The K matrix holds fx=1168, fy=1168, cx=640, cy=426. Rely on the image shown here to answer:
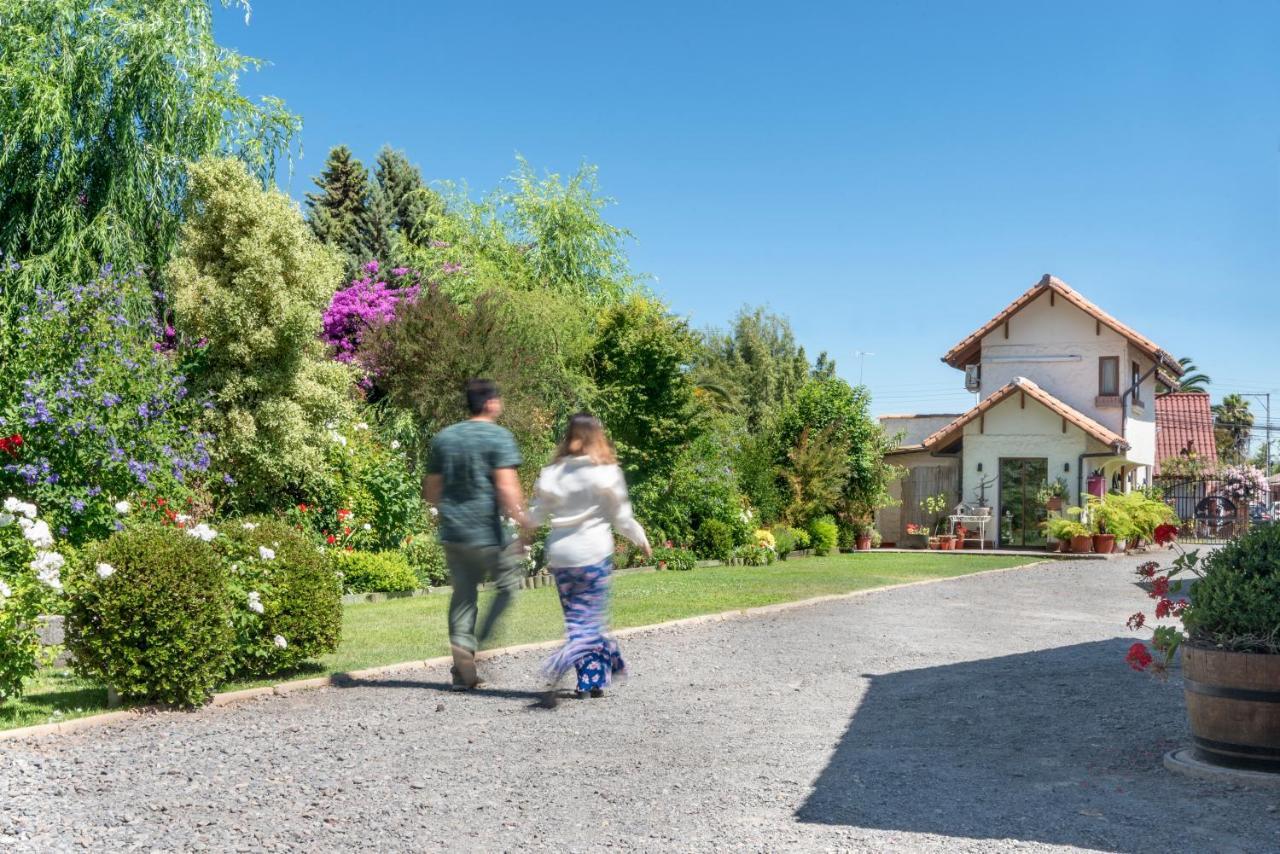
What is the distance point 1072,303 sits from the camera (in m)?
33.0

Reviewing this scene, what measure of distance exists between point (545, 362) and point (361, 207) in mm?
24418

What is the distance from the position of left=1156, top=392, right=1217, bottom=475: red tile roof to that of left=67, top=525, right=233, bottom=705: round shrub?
3789 centimetres

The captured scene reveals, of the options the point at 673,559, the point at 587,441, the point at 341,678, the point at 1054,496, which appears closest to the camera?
the point at 587,441

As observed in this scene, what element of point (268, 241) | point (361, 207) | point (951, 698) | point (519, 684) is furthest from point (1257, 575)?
point (361, 207)

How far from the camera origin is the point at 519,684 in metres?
8.55

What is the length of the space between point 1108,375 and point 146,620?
30.8 meters

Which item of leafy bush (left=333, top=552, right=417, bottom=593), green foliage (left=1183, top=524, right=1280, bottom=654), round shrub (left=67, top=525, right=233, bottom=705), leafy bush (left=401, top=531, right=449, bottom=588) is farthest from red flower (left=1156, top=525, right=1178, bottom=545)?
leafy bush (left=401, top=531, right=449, bottom=588)

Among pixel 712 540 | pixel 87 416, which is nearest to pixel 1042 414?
pixel 712 540

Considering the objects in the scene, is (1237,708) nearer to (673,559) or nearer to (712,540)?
(673,559)

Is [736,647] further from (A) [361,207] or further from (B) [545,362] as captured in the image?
(A) [361,207]

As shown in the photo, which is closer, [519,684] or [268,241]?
[519,684]

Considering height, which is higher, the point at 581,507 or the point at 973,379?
the point at 973,379

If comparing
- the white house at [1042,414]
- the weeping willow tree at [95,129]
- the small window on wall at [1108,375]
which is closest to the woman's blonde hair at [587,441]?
the weeping willow tree at [95,129]

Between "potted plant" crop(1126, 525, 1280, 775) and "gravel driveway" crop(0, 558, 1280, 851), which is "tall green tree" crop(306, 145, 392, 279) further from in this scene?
"potted plant" crop(1126, 525, 1280, 775)
